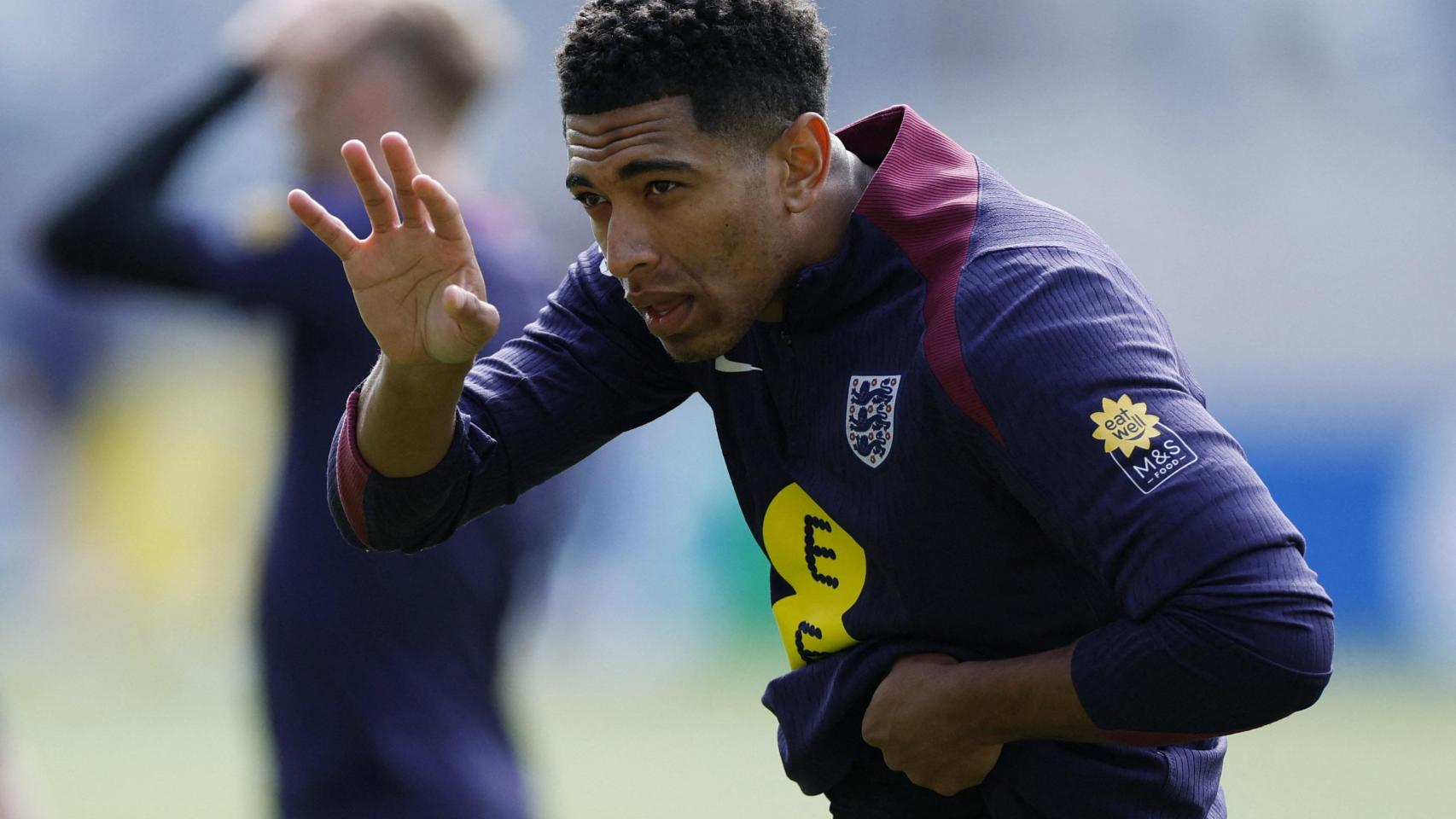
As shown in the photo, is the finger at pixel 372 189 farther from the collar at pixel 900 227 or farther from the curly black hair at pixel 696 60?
the collar at pixel 900 227

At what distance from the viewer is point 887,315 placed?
80.1 inches

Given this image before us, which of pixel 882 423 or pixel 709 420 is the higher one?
pixel 882 423

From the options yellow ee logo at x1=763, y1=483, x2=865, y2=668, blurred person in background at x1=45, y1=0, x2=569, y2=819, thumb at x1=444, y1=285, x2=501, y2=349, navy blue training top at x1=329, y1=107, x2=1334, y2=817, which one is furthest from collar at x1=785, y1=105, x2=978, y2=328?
blurred person in background at x1=45, y1=0, x2=569, y2=819

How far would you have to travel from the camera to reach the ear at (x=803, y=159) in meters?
2.15

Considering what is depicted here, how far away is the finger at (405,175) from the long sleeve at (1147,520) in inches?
27.5

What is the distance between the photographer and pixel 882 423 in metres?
2.00

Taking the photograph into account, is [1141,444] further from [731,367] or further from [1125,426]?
[731,367]

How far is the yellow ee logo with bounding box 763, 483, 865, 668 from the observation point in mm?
2105

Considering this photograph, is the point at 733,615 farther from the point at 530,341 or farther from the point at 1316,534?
the point at 530,341

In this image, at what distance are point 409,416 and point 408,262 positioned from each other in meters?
0.19

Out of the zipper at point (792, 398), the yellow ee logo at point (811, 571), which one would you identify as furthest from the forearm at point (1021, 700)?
the zipper at point (792, 398)

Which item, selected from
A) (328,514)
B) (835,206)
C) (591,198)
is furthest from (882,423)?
(328,514)

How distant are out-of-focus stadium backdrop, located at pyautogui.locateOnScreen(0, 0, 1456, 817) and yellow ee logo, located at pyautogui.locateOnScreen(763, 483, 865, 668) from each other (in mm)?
4231

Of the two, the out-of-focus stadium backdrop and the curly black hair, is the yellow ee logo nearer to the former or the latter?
the curly black hair
